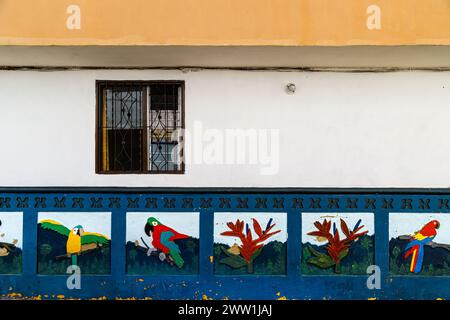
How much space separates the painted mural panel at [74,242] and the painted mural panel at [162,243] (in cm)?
29

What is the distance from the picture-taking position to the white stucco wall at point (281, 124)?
5.34m

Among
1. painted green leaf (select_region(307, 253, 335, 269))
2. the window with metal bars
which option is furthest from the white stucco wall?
painted green leaf (select_region(307, 253, 335, 269))

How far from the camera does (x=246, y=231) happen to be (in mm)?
5215

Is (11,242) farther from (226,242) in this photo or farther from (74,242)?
(226,242)

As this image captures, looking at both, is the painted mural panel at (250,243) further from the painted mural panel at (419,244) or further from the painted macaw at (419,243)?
the painted macaw at (419,243)

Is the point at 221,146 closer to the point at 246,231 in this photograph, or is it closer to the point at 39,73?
the point at 246,231

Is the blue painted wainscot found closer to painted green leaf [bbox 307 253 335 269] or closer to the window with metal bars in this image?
painted green leaf [bbox 307 253 335 269]

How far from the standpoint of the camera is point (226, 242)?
5.23m

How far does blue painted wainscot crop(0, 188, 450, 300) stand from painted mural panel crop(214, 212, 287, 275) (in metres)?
0.01

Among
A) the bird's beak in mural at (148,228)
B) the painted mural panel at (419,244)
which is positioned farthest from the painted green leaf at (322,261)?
the bird's beak in mural at (148,228)

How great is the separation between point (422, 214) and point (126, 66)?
388cm

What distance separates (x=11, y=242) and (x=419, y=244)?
15.7ft
